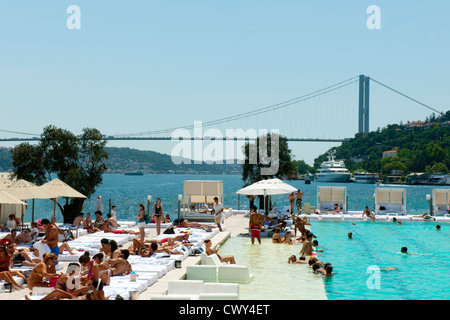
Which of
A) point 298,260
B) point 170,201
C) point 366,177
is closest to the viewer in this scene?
point 298,260

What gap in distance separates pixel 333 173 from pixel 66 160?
106m

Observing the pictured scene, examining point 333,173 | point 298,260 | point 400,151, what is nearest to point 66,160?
point 298,260

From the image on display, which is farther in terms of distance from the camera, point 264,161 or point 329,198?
point 264,161

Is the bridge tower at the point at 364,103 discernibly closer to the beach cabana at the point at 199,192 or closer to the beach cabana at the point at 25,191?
the beach cabana at the point at 199,192

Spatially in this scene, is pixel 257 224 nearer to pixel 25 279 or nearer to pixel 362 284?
pixel 362 284

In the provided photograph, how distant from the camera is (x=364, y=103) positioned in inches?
4158

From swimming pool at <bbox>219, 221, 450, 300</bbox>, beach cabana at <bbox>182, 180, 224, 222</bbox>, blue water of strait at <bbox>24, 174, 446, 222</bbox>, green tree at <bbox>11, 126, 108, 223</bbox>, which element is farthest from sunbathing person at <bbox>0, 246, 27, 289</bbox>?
green tree at <bbox>11, 126, 108, 223</bbox>

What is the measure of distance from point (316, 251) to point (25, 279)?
25.4 ft

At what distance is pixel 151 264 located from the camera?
412 inches

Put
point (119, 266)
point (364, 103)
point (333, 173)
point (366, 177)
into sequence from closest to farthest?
point (119, 266), point (364, 103), point (333, 173), point (366, 177)

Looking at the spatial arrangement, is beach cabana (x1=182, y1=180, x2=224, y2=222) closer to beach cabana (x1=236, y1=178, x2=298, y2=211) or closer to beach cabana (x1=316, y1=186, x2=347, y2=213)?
beach cabana (x1=236, y1=178, x2=298, y2=211)

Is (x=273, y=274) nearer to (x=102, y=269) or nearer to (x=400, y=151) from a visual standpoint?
(x=102, y=269)

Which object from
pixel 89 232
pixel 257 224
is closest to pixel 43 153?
pixel 89 232

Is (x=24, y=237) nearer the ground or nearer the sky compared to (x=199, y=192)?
nearer the ground
